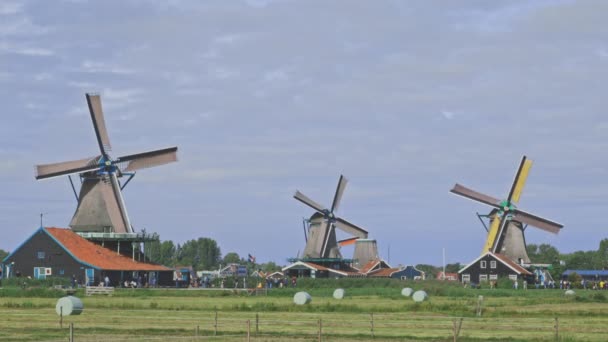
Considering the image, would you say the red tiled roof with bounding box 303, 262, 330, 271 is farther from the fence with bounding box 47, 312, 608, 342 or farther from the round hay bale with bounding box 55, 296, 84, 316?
the round hay bale with bounding box 55, 296, 84, 316

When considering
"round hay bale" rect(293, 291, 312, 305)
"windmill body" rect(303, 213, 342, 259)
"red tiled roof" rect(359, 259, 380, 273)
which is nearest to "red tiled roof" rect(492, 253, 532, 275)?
"windmill body" rect(303, 213, 342, 259)

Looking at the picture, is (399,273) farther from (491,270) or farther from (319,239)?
(491,270)

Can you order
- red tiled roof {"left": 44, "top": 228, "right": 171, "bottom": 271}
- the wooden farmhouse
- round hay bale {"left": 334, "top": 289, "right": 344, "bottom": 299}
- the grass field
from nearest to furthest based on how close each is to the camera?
the grass field < round hay bale {"left": 334, "top": 289, "right": 344, "bottom": 299} < red tiled roof {"left": 44, "top": 228, "right": 171, "bottom": 271} < the wooden farmhouse

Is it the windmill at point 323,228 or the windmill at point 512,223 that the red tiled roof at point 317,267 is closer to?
the windmill at point 323,228

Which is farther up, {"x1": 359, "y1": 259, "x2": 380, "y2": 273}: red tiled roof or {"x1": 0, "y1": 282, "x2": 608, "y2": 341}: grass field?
{"x1": 359, "y1": 259, "x2": 380, "y2": 273}: red tiled roof

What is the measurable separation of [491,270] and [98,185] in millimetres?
49459

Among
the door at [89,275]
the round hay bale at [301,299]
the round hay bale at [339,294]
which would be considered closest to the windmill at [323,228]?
the door at [89,275]

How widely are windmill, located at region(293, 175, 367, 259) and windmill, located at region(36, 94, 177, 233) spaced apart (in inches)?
1606

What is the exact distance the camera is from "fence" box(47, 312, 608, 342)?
3941cm

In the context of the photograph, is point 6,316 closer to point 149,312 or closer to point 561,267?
point 149,312

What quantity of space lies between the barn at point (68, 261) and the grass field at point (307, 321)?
69.6 ft

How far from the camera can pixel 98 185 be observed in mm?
103312

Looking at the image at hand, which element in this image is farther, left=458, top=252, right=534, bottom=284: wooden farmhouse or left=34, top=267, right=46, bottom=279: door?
left=458, top=252, right=534, bottom=284: wooden farmhouse

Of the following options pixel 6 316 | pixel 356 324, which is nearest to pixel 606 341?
pixel 356 324
